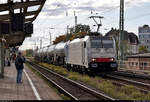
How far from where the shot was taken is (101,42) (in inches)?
979

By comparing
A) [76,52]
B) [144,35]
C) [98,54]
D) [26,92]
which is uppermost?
[144,35]

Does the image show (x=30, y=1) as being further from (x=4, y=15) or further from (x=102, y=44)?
(x=102, y=44)

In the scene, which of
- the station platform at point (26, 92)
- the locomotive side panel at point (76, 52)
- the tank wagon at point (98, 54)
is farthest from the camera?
the locomotive side panel at point (76, 52)

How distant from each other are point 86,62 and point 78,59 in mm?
3031

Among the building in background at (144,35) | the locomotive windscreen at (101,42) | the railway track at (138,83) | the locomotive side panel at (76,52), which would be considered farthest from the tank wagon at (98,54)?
the building in background at (144,35)

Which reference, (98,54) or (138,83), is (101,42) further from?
(138,83)

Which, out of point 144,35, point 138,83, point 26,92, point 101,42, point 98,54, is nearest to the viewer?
point 26,92

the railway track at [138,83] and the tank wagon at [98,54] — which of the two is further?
the tank wagon at [98,54]

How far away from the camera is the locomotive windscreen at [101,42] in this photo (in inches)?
967

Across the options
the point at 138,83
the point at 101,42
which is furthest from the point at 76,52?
the point at 138,83

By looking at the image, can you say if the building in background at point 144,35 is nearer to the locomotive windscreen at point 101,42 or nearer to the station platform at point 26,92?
the locomotive windscreen at point 101,42

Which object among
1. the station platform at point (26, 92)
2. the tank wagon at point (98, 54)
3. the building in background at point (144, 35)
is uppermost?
the building in background at point (144, 35)

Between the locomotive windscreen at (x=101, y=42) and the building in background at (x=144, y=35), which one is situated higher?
the building in background at (x=144, y=35)

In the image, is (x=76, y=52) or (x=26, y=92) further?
(x=76, y=52)
